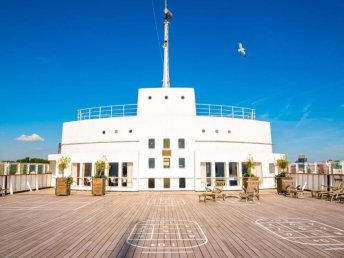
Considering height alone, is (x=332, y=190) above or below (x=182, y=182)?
below

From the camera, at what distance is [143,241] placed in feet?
21.7

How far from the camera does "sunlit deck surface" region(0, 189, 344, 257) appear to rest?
5.87 m

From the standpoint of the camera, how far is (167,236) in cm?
708

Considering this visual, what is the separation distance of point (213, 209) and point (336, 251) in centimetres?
611

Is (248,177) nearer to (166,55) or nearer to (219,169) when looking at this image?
(219,169)

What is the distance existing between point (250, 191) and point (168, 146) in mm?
7212

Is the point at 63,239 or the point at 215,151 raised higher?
the point at 215,151

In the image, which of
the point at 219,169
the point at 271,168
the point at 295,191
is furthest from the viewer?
the point at 271,168

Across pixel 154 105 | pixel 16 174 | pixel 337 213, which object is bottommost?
pixel 337 213

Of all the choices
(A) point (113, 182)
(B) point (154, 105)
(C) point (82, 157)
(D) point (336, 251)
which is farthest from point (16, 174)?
(D) point (336, 251)

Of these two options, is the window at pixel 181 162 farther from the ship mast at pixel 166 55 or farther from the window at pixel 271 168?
the ship mast at pixel 166 55

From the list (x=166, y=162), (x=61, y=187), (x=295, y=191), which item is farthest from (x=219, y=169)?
(x=61, y=187)

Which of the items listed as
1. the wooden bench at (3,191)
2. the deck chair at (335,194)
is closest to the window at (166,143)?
the deck chair at (335,194)

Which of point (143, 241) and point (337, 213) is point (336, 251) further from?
point (337, 213)
